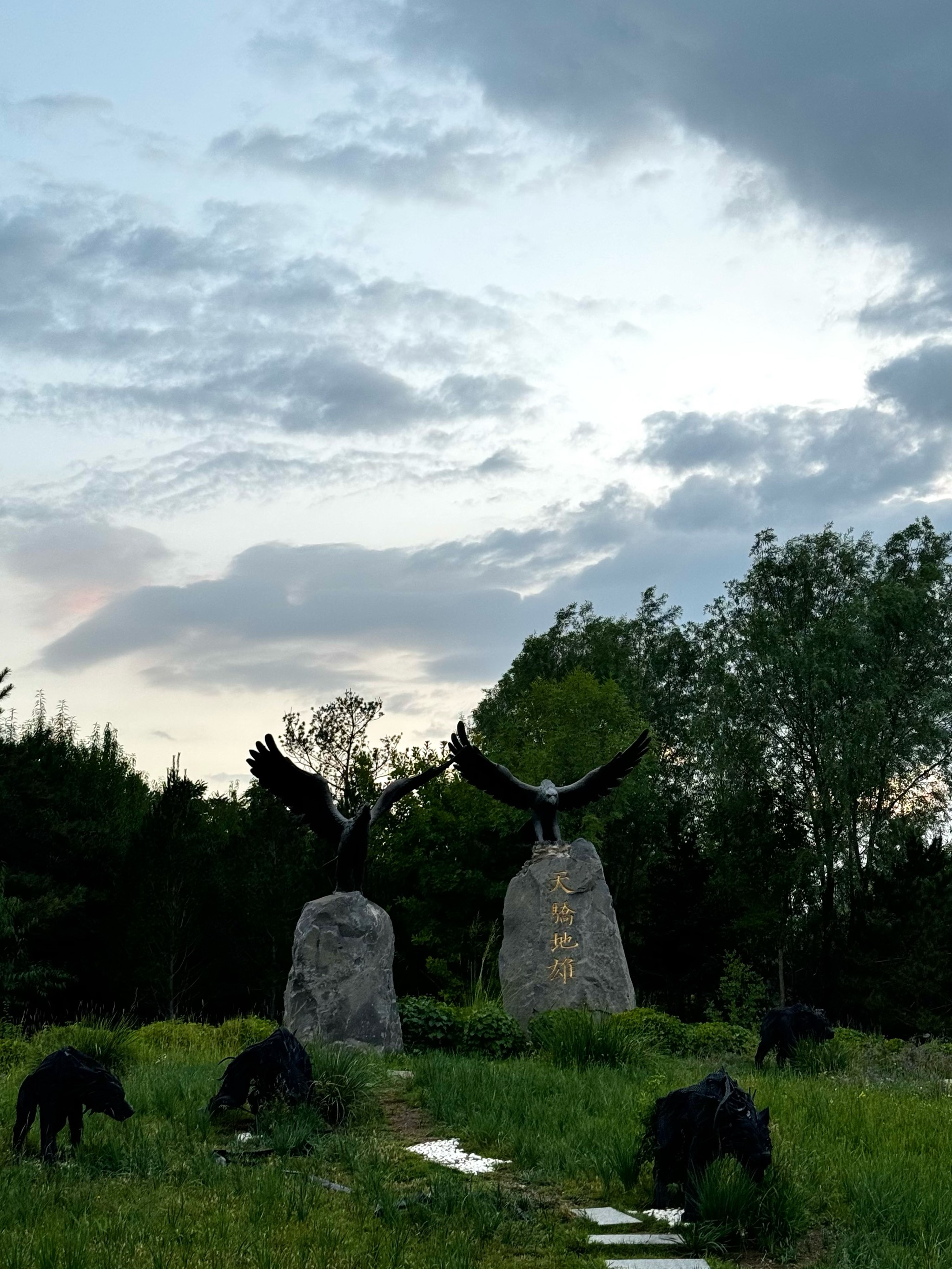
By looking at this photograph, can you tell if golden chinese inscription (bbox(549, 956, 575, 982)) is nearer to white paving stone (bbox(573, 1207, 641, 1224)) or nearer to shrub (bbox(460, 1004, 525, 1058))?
shrub (bbox(460, 1004, 525, 1058))

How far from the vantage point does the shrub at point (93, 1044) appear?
11.3 meters

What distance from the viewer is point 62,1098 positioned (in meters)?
7.74

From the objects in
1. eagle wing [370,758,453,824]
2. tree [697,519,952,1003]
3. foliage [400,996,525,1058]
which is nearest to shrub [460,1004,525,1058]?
foliage [400,996,525,1058]

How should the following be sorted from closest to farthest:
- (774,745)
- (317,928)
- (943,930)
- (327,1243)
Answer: (327,1243) → (317,928) → (943,930) → (774,745)

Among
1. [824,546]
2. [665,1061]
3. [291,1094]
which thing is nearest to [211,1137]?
[291,1094]

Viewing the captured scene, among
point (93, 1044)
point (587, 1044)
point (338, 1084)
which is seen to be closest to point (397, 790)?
point (587, 1044)

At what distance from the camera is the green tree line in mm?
29906

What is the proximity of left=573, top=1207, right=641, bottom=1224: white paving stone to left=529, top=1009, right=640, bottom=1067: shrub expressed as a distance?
182 inches

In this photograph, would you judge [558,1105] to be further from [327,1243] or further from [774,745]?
[774,745]

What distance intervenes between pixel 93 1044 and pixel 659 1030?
21.9ft

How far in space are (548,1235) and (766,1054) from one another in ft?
23.6

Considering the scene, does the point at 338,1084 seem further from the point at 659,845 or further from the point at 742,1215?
the point at 659,845

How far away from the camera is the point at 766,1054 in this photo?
1293cm

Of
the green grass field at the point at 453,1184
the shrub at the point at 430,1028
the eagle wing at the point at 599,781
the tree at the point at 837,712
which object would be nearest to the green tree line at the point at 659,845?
the tree at the point at 837,712
